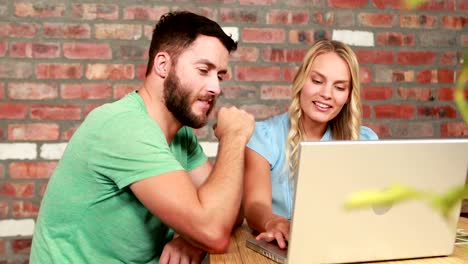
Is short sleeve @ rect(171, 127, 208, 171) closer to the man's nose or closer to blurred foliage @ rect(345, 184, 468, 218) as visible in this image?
the man's nose

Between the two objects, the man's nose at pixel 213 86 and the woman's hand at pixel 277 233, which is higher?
the man's nose at pixel 213 86

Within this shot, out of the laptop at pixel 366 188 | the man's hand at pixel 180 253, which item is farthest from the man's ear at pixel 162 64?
the laptop at pixel 366 188

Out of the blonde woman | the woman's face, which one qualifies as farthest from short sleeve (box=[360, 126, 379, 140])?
the woman's face

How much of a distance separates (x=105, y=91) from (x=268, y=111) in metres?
0.72

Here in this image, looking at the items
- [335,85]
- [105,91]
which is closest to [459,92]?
[335,85]

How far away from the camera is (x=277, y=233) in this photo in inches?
49.6

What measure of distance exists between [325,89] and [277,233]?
0.73 m

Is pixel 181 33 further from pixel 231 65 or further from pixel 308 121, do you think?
pixel 231 65

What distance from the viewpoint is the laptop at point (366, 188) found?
0.93 metres

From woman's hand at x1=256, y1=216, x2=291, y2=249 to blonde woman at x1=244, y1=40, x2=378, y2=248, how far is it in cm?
40

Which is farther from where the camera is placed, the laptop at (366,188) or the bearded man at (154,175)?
the bearded man at (154,175)

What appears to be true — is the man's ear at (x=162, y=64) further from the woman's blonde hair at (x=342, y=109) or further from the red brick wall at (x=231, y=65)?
the red brick wall at (x=231, y=65)

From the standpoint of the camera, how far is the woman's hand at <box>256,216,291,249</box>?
1231mm

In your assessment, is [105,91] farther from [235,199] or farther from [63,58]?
[235,199]
